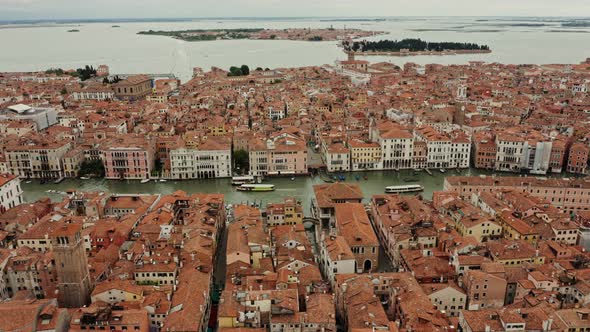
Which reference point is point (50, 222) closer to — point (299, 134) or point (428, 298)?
point (428, 298)

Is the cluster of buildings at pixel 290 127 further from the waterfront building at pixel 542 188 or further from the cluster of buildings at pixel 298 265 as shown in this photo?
the cluster of buildings at pixel 298 265

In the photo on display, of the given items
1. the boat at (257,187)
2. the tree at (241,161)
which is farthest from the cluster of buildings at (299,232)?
the boat at (257,187)

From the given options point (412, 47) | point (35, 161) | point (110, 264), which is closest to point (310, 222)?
point (110, 264)

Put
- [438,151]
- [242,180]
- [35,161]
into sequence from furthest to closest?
[438,151] → [35,161] → [242,180]

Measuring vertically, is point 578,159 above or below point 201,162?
below

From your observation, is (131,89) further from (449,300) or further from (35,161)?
(449,300)

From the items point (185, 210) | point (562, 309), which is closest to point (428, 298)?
point (562, 309)

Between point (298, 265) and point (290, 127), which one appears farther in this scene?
point (290, 127)

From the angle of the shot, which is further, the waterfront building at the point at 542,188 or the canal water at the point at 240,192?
the canal water at the point at 240,192
